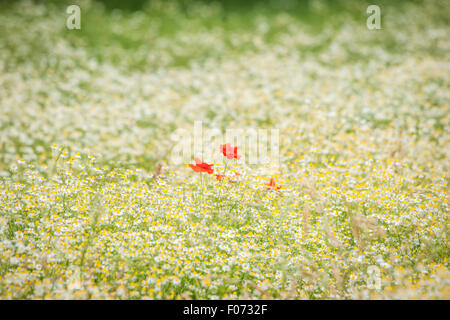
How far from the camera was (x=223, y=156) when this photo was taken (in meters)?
6.36

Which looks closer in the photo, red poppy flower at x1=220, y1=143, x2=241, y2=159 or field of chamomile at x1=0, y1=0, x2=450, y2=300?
field of chamomile at x1=0, y1=0, x2=450, y2=300

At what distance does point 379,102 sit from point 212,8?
1156cm

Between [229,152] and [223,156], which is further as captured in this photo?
[223,156]

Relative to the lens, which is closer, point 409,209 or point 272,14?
point 409,209

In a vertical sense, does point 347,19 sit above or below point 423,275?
above

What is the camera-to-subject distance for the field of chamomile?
176 inches

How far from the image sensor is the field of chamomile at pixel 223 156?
14.6ft

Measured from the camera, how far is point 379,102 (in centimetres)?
1009

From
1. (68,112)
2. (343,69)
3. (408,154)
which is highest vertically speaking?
(343,69)

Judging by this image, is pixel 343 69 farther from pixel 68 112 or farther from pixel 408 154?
pixel 68 112

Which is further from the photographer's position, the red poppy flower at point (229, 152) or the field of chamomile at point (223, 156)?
the red poppy flower at point (229, 152)

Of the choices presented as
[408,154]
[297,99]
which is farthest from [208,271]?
[297,99]
